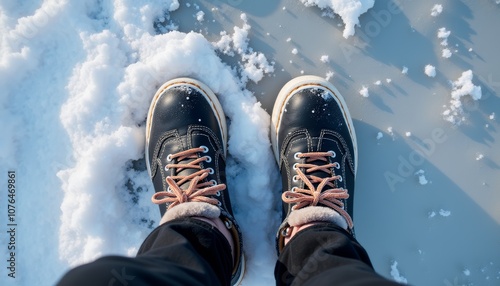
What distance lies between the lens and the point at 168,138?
108cm

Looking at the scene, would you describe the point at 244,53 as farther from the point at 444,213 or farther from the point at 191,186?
the point at 444,213

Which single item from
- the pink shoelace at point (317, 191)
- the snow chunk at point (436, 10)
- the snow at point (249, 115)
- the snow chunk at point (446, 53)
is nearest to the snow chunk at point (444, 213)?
the snow at point (249, 115)

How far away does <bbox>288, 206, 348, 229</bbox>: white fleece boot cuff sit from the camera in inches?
36.3

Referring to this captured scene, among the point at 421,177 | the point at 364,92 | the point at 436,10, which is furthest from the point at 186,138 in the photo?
the point at 436,10

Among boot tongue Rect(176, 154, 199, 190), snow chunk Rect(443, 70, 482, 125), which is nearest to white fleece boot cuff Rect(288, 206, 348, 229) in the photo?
boot tongue Rect(176, 154, 199, 190)

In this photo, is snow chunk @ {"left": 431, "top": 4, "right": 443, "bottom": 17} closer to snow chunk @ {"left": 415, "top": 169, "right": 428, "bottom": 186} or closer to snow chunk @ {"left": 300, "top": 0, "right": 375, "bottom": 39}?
snow chunk @ {"left": 300, "top": 0, "right": 375, "bottom": 39}

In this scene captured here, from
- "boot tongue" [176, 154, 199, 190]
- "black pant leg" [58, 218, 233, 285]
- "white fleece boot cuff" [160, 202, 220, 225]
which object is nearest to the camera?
"black pant leg" [58, 218, 233, 285]

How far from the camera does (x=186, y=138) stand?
1.07 meters

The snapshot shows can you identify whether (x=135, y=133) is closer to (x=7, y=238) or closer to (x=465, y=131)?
(x=7, y=238)

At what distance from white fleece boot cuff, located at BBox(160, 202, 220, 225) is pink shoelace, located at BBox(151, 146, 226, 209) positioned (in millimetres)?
50

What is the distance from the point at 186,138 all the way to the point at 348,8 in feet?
1.86

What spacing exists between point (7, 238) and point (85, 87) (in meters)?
0.49

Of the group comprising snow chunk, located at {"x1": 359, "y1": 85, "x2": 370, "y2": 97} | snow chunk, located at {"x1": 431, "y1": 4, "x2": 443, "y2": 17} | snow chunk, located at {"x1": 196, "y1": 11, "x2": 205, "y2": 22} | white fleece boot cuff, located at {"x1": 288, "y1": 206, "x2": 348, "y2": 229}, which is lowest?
white fleece boot cuff, located at {"x1": 288, "y1": 206, "x2": 348, "y2": 229}

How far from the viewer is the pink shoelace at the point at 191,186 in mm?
978
